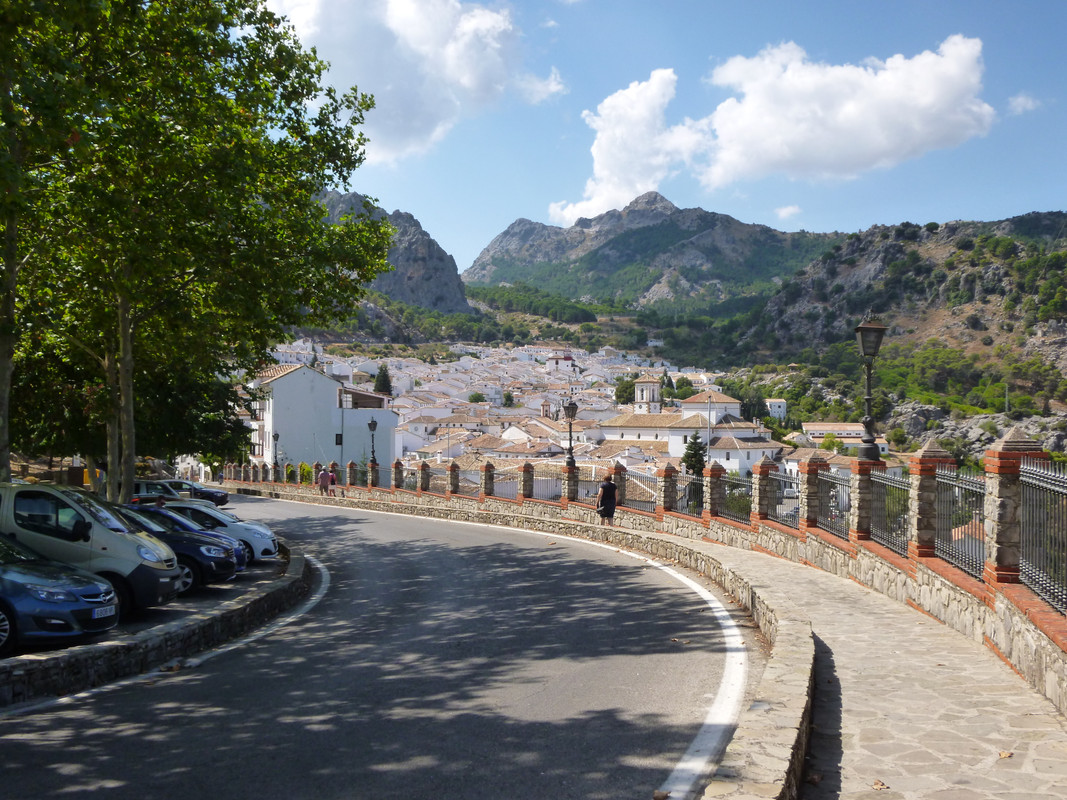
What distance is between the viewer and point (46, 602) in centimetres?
821

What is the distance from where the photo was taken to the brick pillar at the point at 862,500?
12.8 metres

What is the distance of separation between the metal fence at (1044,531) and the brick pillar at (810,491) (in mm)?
7094

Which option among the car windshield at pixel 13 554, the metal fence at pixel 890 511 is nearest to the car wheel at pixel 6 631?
the car windshield at pixel 13 554

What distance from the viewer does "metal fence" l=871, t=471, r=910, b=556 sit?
1126cm

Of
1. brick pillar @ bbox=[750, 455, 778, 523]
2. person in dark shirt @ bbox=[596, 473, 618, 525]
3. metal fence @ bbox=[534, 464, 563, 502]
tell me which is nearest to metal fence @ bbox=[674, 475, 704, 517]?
person in dark shirt @ bbox=[596, 473, 618, 525]

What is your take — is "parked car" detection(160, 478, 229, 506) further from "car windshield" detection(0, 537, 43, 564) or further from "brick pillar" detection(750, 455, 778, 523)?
"car windshield" detection(0, 537, 43, 564)

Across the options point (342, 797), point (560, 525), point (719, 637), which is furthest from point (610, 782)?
point (560, 525)

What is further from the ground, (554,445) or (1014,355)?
(1014,355)

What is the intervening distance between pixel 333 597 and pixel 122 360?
7.06m

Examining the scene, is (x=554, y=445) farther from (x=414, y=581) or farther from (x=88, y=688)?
(x=88, y=688)

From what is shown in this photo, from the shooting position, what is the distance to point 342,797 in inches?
192

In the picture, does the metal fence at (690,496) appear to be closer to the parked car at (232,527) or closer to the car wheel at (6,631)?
the parked car at (232,527)

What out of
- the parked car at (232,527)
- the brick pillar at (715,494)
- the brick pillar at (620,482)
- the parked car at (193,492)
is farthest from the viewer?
the parked car at (193,492)

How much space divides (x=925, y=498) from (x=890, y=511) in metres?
1.26
